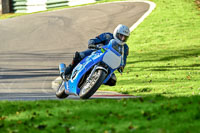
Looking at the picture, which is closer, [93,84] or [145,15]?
[93,84]

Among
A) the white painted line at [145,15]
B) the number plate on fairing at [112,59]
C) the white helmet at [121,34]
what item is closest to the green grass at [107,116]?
the number plate on fairing at [112,59]

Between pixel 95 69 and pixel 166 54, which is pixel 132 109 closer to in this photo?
pixel 95 69

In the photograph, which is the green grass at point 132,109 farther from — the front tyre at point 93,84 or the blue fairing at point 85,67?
the blue fairing at point 85,67

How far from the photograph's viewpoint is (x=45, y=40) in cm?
2291

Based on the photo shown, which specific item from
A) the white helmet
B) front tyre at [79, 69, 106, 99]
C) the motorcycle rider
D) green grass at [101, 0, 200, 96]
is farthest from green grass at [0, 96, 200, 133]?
green grass at [101, 0, 200, 96]

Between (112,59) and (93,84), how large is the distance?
0.72m

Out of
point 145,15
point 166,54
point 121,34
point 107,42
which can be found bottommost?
point 145,15

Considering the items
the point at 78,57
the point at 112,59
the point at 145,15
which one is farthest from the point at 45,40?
the point at 112,59

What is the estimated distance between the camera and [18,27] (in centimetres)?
2605

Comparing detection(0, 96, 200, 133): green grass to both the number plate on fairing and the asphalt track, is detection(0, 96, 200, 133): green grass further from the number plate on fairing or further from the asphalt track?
the asphalt track

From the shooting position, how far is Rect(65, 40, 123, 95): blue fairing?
370 inches

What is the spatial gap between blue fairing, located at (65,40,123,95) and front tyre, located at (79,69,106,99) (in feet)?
0.93

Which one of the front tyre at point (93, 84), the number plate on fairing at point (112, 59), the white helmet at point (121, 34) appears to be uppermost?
the white helmet at point (121, 34)

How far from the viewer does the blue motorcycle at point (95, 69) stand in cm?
912
